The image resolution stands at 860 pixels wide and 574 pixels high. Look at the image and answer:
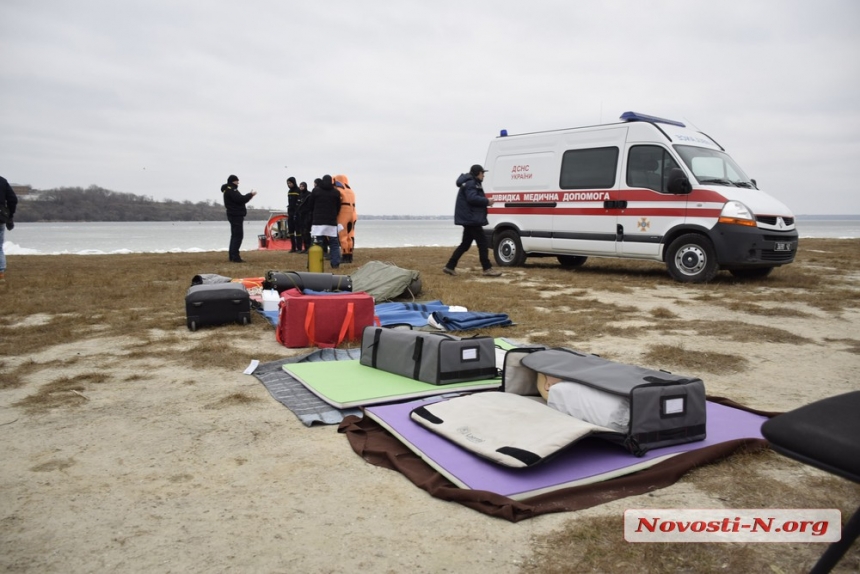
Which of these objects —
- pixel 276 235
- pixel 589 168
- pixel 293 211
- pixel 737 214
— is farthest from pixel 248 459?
pixel 276 235

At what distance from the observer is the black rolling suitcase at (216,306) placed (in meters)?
6.21

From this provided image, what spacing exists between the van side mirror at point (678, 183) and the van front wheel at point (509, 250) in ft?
11.0

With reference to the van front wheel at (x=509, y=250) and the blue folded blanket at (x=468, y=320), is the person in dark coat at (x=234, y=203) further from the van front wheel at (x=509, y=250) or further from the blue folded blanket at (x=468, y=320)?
the blue folded blanket at (x=468, y=320)

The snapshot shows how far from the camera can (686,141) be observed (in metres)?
9.93

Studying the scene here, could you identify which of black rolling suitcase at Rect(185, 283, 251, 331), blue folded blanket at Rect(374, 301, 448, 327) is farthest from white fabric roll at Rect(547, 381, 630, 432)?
black rolling suitcase at Rect(185, 283, 251, 331)

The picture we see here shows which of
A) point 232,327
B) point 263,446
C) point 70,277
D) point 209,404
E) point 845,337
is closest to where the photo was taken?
point 263,446

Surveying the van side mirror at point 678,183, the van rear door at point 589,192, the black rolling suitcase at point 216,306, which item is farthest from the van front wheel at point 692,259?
the black rolling suitcase at point 216,306

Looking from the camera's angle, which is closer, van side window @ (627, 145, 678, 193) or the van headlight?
the van headlight

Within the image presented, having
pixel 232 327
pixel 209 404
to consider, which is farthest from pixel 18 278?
pixel 209 404

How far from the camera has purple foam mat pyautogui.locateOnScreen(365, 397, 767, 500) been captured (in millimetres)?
2592

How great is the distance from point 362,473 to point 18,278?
10.6 metres

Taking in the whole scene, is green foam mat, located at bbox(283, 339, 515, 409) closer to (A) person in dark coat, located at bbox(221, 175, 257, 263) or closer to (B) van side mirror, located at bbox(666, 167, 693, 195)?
(B) van side mirror, located at bbox(666, 167, 693, 195)

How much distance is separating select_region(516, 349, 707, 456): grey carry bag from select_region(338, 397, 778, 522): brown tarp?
15 cm

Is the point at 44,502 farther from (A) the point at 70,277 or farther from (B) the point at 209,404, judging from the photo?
(A) the point at 70,277
